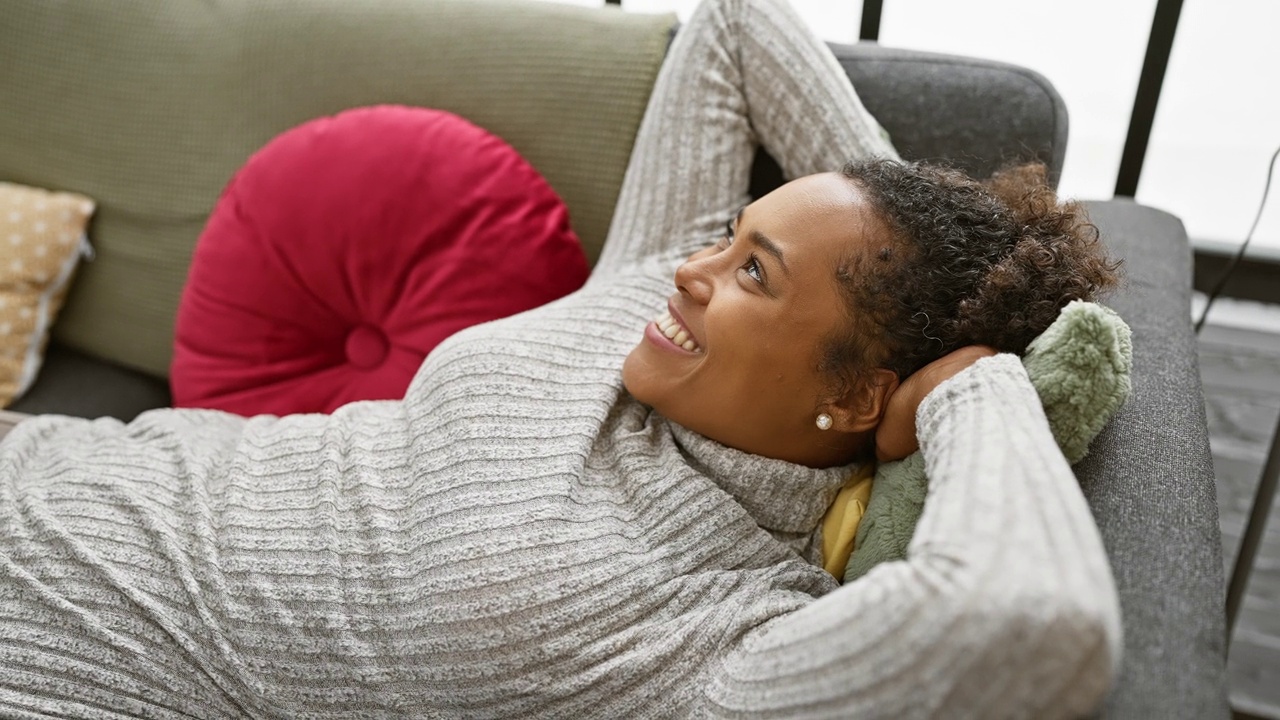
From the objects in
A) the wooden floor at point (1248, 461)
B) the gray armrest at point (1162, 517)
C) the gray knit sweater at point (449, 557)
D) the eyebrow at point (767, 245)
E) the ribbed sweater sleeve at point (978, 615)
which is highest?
the eyebrow at point (767, 245)

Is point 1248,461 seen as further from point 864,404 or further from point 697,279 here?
point 697,279

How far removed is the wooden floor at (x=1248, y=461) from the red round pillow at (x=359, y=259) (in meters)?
1.05

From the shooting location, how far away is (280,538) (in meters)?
0.97

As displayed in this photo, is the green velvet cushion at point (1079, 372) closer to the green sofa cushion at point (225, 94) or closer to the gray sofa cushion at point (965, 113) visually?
the gray sofa cushion at point (965, 113)

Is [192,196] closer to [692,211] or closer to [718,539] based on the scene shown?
[692,211]

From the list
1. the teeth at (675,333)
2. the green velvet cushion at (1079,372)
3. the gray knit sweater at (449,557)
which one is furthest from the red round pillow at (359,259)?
the green velvet cushion at (1079,372)

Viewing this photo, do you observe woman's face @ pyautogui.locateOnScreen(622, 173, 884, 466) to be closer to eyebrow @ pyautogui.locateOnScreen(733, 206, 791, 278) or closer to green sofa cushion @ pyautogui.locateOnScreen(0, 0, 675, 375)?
eyebrow @ pyautogui.locateOnScreen(733, 206, 791, 278)

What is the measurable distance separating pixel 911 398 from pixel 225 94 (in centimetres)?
114

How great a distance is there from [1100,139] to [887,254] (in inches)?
35.6

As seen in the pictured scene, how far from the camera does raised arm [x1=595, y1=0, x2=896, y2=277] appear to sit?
121 cm

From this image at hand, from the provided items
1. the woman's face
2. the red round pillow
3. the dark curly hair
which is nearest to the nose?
the woman's face

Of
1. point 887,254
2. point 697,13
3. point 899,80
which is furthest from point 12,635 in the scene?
point 899,80

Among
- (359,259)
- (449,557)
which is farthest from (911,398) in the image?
(359,259)

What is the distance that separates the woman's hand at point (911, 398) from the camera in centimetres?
87
